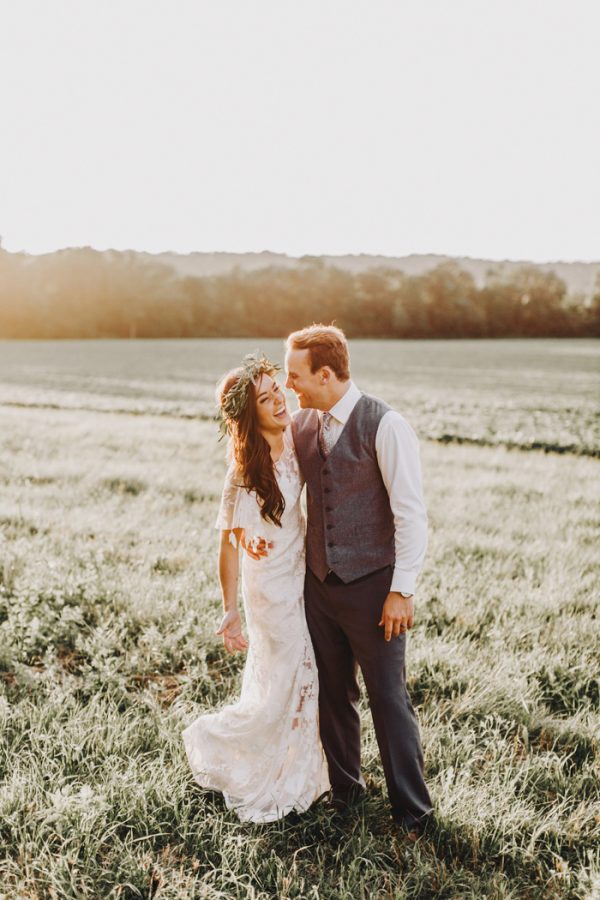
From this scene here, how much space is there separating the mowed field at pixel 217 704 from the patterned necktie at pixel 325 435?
1.74 m

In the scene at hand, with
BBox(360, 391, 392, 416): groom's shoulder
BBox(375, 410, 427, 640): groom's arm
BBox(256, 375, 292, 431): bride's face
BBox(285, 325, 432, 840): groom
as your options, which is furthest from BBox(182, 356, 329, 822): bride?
BBox(375, 410, 427, 640): groom's arm

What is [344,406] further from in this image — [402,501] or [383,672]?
[383,672]

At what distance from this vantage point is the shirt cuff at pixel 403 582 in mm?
2746

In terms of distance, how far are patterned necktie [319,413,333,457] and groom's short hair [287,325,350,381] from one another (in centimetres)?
21

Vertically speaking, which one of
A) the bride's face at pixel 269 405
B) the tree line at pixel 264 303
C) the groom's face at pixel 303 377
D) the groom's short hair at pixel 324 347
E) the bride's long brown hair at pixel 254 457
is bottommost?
the bride's long brown hair at pixel 254 457

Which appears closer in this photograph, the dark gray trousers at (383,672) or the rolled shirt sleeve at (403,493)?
the rolled shirt sleeve at (403,493)

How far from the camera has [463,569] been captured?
5926 millimetres

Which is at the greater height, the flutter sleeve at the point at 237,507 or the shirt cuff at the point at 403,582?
the flutter sleeve at the point at 237,507

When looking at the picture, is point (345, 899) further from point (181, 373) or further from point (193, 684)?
point (181, 373)

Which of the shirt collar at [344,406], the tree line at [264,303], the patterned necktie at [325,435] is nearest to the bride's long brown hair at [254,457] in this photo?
the patterned necktie at [325,435]

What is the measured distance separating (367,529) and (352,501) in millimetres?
151

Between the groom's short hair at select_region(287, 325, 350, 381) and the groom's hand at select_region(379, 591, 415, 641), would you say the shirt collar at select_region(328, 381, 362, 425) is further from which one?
the groom's hand at select_region(379, 591, 415, 641)

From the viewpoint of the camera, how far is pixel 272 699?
311 cm

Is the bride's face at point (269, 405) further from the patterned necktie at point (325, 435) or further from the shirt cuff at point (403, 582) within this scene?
the shirt cuff at point (403, 582)
